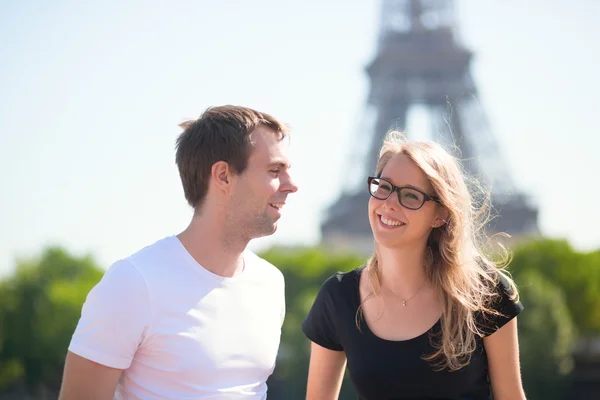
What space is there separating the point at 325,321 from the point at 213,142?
34.5 inches

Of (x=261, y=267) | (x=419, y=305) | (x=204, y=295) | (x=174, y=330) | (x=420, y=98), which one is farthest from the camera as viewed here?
(x=420, y=98)

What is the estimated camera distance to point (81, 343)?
330 centimetres

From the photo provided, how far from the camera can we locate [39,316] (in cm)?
3394

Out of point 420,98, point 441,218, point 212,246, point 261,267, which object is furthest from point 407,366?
point 420,98

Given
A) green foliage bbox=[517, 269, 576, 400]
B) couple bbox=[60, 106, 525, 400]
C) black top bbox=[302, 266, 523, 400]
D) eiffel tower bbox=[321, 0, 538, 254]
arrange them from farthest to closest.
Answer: eiffel tower bbox=[321, 0, 538, 254] < green foliage bbox=[517, 269, 576, 400] < black top bbox=[302, 266, 523, 400] < couple bbox=[60, 106, 525, 400]

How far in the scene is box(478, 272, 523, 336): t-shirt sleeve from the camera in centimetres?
372

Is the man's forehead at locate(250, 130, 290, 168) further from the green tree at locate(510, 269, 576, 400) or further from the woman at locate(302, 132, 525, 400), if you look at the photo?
the green tree at locate(510, 269, 576, 400)

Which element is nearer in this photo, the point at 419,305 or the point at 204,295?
the point at 204,295

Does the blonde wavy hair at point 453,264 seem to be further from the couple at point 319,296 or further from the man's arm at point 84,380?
the man's arm at point 84,380

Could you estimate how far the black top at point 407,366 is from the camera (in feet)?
11.9

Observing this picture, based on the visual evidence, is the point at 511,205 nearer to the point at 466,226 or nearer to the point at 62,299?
the point at 62,299

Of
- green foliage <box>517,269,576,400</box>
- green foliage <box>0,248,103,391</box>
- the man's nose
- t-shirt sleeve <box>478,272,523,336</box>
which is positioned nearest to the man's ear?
the man's nose

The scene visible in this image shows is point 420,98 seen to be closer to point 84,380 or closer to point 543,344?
point 543,344

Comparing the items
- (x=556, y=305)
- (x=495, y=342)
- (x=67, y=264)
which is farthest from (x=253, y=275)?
(x=67, y=264)
